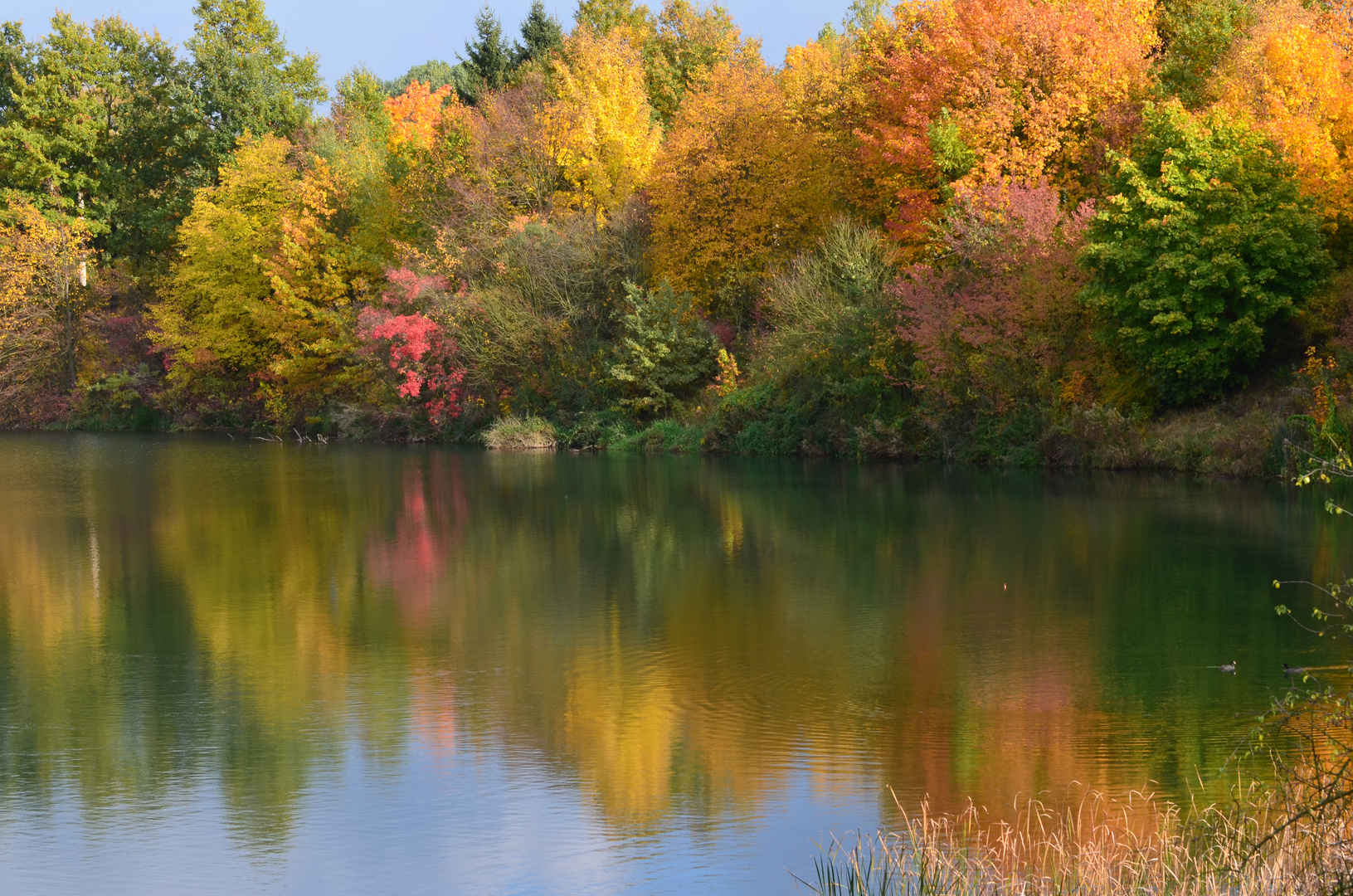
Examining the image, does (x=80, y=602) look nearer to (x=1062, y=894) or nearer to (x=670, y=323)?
(x=1062, y=894)

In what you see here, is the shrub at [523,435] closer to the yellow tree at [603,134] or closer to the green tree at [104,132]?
the yellow tree at [603,134]

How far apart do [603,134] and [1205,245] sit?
24761 millimetres

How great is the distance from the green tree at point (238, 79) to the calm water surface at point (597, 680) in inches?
1531

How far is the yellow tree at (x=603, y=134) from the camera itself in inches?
1758

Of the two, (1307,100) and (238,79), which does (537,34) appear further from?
(1307,100)

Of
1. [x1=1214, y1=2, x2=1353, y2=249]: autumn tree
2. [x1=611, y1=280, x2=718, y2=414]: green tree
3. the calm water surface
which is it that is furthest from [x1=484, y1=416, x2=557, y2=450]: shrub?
[x1=1214, y1=2, x2=1353, y2=249]: autumn tree

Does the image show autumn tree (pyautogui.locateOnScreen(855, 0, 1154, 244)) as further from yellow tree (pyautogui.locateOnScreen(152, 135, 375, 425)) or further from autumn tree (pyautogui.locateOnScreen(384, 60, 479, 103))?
autumn tree (pyautogui.locateOnScreen(384, 60, 479, 103))

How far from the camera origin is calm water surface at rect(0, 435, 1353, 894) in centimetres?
753

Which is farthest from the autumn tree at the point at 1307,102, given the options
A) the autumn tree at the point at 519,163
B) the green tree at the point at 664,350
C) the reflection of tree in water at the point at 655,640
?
the autumn tree at the point at 519,163

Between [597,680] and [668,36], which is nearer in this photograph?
[597,680]

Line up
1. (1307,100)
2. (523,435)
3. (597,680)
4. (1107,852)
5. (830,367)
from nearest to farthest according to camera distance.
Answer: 1. (1107,852)
2. (597,680)
3. (1307,100)
4. (830,367)
5. (523,435)

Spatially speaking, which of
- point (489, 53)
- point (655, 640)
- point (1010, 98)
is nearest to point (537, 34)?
point (489, 53)

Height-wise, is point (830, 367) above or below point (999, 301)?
below

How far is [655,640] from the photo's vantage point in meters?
12.7
